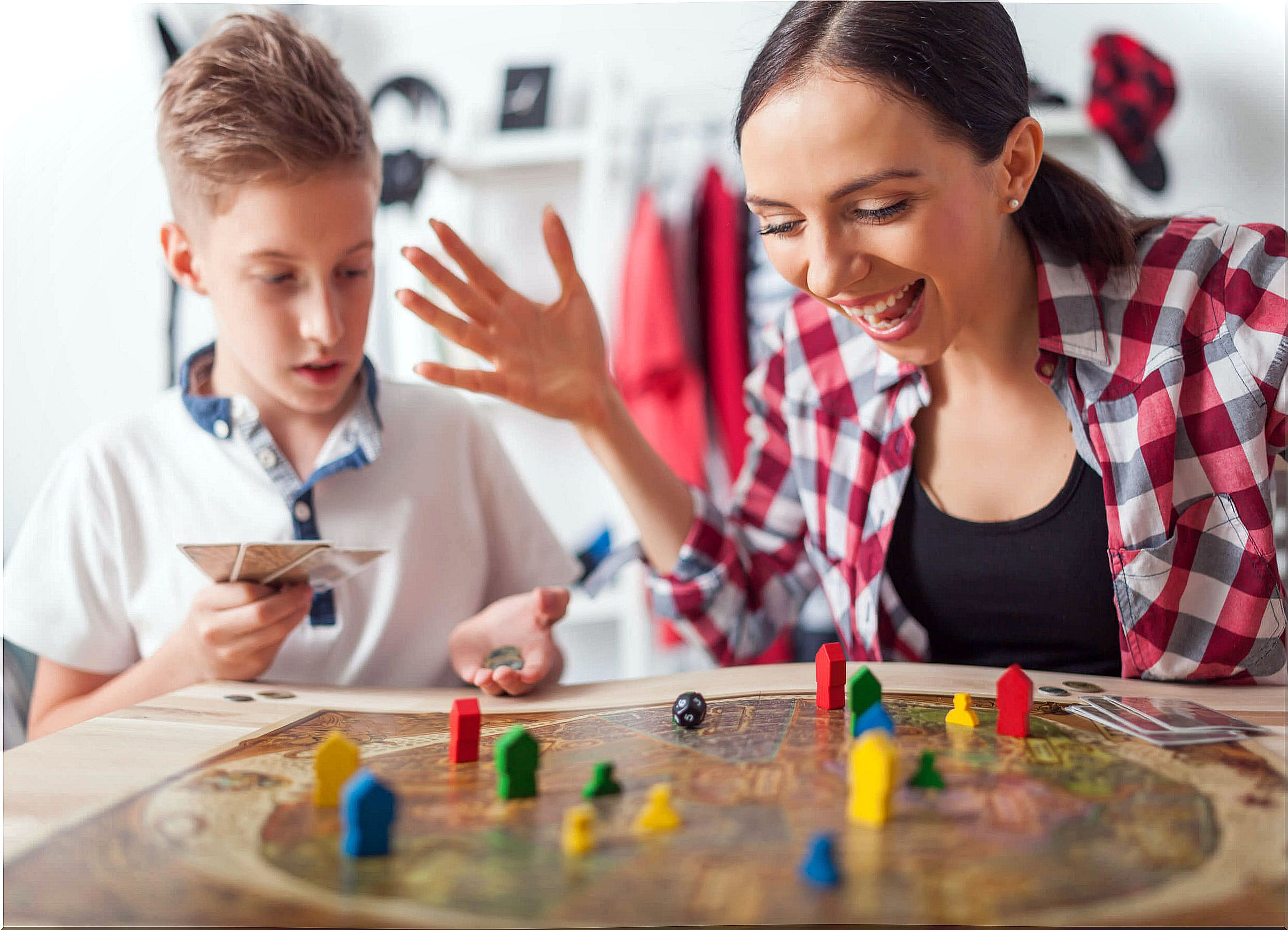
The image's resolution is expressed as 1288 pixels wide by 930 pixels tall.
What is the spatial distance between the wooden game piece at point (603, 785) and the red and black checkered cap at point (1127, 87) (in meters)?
1.92

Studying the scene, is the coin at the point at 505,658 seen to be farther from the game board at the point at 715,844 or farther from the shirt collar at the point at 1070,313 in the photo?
Result: the shirt collar at the point at 1070,313

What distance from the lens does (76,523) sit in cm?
112

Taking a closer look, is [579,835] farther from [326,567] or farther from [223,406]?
[223,406]

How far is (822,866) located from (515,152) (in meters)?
1.89

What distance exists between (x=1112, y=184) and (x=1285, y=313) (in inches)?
54.7

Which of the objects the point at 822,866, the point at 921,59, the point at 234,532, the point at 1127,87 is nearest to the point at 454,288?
the point at 234,532

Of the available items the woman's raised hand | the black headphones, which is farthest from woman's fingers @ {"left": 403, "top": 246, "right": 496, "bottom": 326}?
the black headphones

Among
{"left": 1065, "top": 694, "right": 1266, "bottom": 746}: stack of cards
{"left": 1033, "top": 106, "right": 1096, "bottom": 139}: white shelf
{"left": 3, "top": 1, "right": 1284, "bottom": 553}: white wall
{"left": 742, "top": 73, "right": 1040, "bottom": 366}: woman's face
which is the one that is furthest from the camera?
{"left": 1033, "top": 106, "right": 1096, "bottom": 139}: white shelf

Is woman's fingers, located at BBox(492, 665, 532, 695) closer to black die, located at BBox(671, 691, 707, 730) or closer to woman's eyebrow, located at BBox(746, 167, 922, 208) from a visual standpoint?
black die, located at BBox(671, 691, 707, 730)

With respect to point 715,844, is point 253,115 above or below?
above

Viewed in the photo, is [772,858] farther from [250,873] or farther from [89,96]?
[89,96]

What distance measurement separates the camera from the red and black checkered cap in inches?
80.8

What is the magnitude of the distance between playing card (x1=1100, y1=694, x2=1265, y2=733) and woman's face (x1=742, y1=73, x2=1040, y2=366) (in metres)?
0.36

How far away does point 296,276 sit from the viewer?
3.50ft
